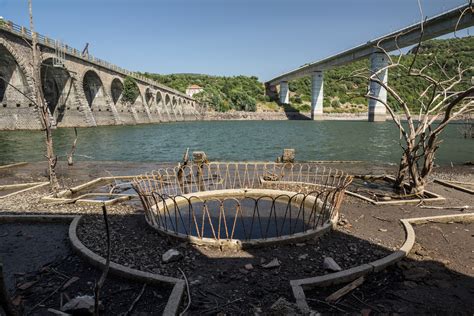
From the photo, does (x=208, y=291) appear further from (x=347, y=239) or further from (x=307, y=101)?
(x=307, y=101)

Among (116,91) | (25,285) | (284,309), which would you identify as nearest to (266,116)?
(116,91)

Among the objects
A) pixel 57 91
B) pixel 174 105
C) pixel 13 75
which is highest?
pixel 13 75

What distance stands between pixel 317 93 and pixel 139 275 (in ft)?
355

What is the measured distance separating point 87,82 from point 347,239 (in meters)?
66.3

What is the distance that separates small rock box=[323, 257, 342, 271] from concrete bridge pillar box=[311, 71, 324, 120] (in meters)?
107

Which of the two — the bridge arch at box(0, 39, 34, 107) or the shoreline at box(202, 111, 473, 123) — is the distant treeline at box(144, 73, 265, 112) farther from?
the bridge arch at box(0, 39, 34, 107)

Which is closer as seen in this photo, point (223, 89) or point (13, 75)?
point (13, 75)

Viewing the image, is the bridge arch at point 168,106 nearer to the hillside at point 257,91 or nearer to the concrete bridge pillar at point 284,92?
the hillside at point 257,91

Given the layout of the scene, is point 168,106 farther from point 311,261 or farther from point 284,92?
point 311,261

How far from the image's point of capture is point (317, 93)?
4267 inches

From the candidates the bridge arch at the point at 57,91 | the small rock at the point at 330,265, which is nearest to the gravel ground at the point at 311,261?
the small rock at the point at 330,265

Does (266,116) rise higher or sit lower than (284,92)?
lower

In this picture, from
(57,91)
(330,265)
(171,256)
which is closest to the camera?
(330,265)

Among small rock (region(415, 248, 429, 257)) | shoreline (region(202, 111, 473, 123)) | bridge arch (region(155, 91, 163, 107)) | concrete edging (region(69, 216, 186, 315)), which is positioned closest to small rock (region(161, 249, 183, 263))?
concrete edging (region(69, 216, 186, 315))
